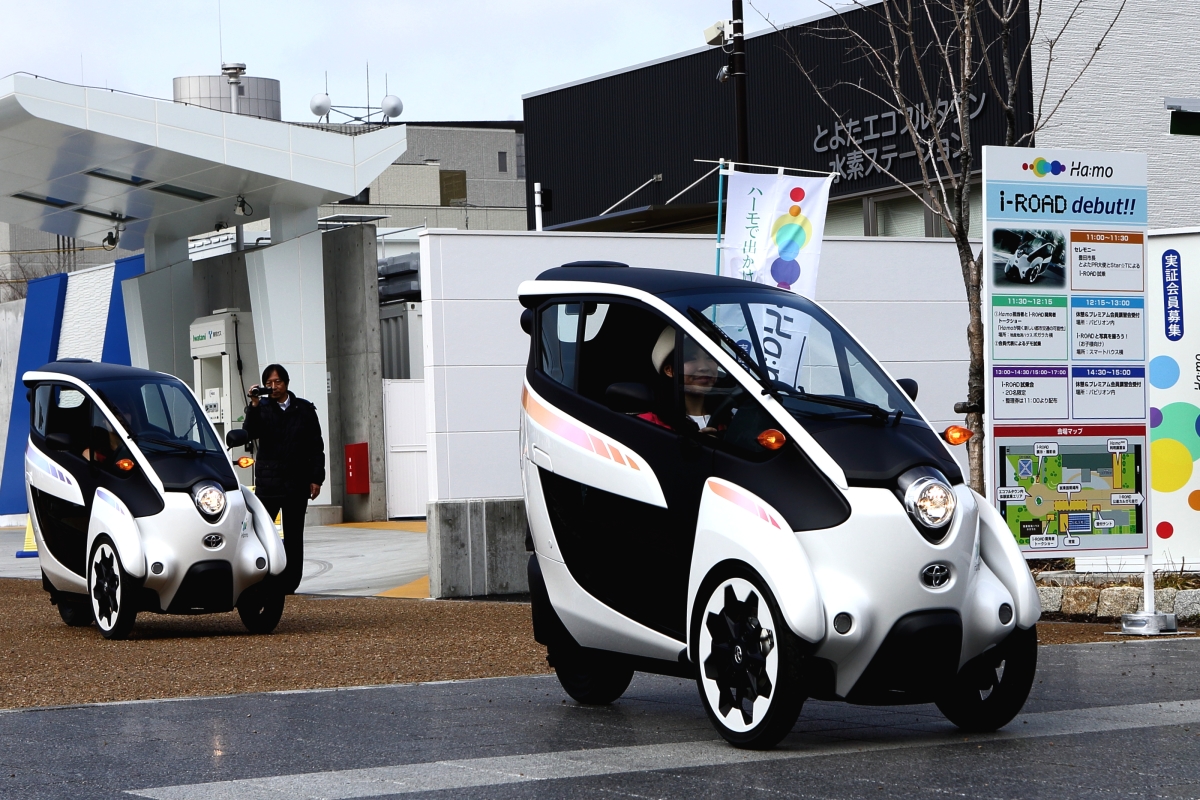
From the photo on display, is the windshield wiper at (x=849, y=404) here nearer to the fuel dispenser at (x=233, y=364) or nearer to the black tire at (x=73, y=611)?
the black tire at (x=73, y=611)

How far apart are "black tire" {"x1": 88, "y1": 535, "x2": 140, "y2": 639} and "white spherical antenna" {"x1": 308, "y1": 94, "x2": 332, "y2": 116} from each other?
166ft

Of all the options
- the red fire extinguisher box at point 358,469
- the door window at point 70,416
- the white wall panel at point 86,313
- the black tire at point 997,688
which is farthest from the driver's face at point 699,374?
the white wall panel at point 86,313

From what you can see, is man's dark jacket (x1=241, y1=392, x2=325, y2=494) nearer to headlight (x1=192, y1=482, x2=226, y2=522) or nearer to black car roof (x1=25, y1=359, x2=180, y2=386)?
black car roof (x1=25, y1=359, x2=180, y2=386)

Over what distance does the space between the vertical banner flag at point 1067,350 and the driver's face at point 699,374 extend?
4456 millimetres

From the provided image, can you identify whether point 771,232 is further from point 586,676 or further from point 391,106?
point 391,106

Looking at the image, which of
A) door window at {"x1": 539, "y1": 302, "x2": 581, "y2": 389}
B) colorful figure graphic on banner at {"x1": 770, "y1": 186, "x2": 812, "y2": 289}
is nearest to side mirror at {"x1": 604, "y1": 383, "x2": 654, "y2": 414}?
door window at {"x1": 539, "y1": 302, "x2": 581, "y2": 389}

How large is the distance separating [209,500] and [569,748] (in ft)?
19.1

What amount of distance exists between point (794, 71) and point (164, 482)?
19.4 meters

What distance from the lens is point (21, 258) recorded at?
69.9 metres

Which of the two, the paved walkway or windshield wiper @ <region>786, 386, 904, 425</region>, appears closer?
windshield wiper @ <region>786, 386, 904, 425</region>

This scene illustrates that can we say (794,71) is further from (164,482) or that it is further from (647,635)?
(647,635)

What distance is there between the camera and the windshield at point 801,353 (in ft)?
22.2

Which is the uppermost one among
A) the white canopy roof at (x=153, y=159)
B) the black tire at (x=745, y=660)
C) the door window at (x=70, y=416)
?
the white canopy roof at (x=153, y=159)

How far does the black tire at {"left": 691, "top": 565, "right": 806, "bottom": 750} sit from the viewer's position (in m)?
6.34
